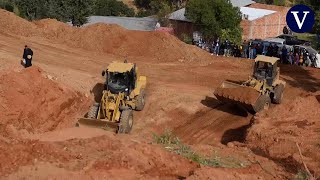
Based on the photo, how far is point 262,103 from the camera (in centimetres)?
1941

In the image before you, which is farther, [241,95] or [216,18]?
[216,18]

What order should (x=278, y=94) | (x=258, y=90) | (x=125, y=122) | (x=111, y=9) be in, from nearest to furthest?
(x=125, y=122) < (x=258, y=90) < (x=278, y=94) < (x=111, y=9)

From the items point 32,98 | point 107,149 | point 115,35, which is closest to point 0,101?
point 32,98

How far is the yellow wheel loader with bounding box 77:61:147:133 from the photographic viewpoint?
1669cm

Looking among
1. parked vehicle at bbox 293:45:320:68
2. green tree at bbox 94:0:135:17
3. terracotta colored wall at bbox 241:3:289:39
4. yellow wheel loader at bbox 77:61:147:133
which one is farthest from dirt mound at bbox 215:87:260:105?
green tree at bbox 94:0:135:17

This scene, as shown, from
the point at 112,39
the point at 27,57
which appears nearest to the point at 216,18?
the point at 112,39

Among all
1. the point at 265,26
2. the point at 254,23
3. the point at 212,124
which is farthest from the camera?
the point at 265,26

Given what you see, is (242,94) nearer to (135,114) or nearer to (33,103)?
(135,114)

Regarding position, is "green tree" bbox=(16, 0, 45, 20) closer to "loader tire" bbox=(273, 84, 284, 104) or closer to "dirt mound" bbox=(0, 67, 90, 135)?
"dirt mound" bbox=(0, 67, 90, 135)

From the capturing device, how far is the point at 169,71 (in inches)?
1094

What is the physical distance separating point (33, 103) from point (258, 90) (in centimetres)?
903

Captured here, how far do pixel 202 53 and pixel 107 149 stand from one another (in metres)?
19.7

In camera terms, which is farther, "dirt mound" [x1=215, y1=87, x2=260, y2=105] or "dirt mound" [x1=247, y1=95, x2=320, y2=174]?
"dirt mound" [x1=215, y1=87, x2=260, y2=105]

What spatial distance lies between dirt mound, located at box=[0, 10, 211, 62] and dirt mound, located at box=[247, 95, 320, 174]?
45.2 feet
